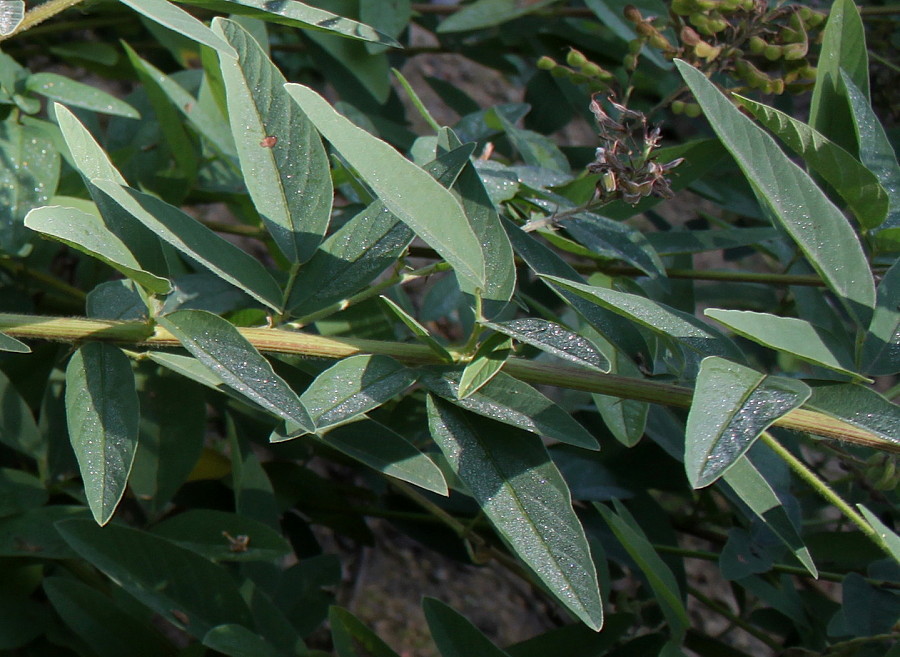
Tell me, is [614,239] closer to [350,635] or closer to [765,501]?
[765,501]

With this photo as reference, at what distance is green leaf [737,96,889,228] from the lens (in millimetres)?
652

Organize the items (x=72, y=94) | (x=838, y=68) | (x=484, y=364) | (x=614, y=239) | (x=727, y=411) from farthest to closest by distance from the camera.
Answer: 1. (x=72, y=94)
2. (x=614, y=239)
3. (x=838, y=68)
4. (x=484, y=364)
5. (x=727, y=411)

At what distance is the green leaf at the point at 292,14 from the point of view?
25.9 inches

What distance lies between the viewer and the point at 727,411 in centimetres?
52

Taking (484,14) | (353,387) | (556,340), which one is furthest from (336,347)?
(484,14)

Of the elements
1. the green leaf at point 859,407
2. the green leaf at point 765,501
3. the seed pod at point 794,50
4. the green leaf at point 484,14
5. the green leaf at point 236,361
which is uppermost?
the seed pod at point 794,50

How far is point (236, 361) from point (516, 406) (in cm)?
19

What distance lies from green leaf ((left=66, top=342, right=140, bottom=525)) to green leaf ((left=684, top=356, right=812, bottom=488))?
14.1 inches

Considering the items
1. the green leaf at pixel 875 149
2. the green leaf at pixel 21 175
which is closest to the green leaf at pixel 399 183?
the green leaf at pixel 875 149

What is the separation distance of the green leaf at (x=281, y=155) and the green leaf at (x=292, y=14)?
0.02m

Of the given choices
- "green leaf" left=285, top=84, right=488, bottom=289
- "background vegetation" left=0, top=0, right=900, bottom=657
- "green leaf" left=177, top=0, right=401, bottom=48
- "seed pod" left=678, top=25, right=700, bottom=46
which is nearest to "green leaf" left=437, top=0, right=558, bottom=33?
"background vegetation" left=0, top=0, right=900, bottom=657

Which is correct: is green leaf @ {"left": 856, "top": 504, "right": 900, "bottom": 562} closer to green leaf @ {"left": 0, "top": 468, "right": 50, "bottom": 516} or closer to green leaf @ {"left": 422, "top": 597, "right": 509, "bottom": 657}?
green leaf @ {"left": 422, "top": 597, "right": 509, "bottom": 657}

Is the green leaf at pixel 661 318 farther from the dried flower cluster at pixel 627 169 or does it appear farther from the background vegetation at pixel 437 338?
the dried flower cluster at pixel 627 169

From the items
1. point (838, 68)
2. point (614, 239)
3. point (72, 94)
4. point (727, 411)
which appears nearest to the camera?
point (727, 411)
